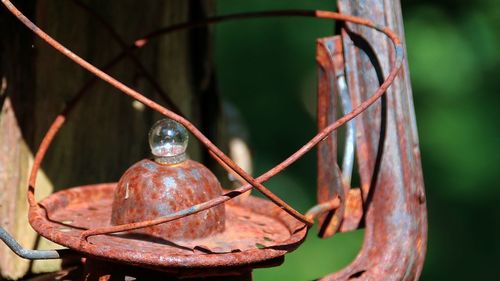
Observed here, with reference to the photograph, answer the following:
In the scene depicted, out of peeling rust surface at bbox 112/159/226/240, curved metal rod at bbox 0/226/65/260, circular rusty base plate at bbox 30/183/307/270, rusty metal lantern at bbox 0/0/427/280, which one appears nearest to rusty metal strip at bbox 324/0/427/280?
rusty metal lantern at bbox 0/0/427/280

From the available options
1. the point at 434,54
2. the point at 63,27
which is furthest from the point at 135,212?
the point at 434,54

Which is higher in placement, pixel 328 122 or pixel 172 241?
pixel 328 122

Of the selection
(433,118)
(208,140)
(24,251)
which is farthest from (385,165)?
(433,118)

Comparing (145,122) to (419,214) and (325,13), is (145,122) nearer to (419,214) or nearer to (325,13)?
(325,13)

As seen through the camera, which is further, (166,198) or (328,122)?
(328,122)

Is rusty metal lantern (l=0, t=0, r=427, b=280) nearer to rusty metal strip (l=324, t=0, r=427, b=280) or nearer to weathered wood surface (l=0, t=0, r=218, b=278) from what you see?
rusty metal strip (l=324, t=0, r=427, b=280)

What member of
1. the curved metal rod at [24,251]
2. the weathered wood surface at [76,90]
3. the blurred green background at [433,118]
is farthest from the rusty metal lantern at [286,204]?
the blurred green background at [433,118]

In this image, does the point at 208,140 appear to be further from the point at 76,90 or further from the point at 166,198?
the point at 76,90
